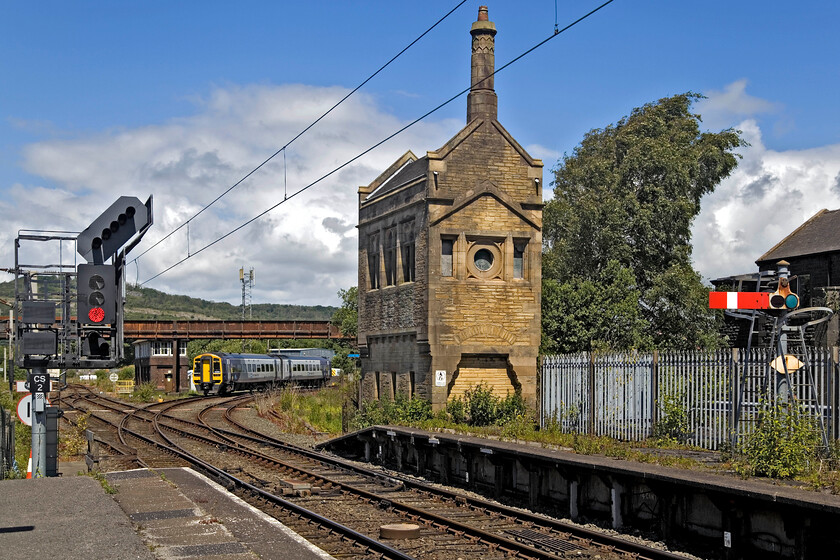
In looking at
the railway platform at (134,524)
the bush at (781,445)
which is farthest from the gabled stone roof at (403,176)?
the bush at (781,445)

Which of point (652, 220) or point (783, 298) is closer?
point (783, 298)

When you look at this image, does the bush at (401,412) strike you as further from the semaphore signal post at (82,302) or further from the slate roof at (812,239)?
the slate roof at (812,239)

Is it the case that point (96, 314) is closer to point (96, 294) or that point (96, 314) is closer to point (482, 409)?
point (96, 294)

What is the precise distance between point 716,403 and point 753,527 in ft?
20.0

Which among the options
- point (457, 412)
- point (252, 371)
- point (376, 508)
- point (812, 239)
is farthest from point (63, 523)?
point (252, 371)

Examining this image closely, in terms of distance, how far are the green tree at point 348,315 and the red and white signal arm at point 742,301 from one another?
54.9 metres

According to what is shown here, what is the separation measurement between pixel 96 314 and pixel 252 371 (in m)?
47.0

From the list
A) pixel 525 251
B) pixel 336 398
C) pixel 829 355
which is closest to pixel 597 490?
pixel 829 355

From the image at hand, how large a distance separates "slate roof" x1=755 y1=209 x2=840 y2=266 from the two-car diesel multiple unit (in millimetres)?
29600

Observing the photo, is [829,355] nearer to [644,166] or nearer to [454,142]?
[454,142]

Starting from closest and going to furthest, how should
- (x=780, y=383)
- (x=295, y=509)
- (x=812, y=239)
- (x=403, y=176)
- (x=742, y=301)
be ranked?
(x=295, y=509) < (x=742, y=301) < (x=780, y=383) < (x=403, y=176) < (x=812, y=239)

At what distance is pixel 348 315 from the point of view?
234 ft

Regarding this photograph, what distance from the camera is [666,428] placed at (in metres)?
18.3

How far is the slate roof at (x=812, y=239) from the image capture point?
123 feet
